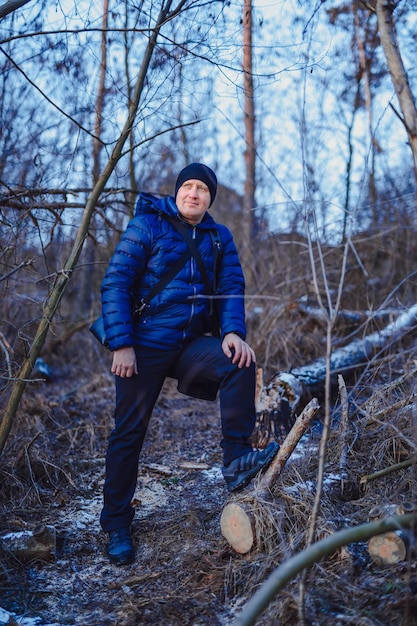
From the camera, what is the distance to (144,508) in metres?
3.82

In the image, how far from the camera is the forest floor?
2.46 m

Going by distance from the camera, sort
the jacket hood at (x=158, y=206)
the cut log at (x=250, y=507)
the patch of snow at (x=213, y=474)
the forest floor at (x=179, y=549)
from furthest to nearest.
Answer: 1. the patch of snow at (x=213, y=474)
2. the jacket hood at (x=158, y=206)
3. the cut log at (x=250, y=507)
4. the forest floor at (x=179, y=549)

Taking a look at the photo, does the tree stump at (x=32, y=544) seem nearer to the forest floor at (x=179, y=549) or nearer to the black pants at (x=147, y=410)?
the forest floor at (x=179, y=549)

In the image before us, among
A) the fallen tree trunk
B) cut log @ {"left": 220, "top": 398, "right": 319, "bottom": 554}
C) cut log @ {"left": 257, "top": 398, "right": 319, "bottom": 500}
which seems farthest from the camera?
the fallen tree trunk

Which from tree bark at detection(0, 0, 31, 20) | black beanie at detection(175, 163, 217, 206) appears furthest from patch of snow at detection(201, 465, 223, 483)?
tree bark at detection(0, 0, 31, 20)

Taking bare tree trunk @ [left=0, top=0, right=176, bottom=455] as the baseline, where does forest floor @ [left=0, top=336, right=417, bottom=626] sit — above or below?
below

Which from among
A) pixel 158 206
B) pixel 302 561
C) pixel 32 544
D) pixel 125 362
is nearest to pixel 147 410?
pixel 125 362

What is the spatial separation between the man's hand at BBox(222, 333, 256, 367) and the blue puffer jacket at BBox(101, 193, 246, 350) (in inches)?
2.9

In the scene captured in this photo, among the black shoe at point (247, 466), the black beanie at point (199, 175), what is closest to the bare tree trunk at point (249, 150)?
the black beanie at point (199, 175)

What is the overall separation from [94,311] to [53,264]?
294 centimetres

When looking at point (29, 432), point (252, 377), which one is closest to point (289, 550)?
point (252, 377)

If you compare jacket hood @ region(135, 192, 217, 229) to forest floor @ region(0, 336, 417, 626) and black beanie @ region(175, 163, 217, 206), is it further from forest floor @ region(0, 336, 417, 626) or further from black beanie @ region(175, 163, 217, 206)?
forest floor @ region(0, 336, 417, 626)

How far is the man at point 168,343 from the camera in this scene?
3195mm

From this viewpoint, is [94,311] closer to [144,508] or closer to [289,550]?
[144,508]
